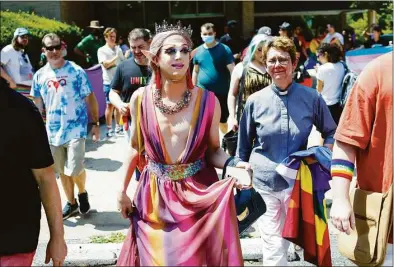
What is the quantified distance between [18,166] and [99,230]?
3.02 m

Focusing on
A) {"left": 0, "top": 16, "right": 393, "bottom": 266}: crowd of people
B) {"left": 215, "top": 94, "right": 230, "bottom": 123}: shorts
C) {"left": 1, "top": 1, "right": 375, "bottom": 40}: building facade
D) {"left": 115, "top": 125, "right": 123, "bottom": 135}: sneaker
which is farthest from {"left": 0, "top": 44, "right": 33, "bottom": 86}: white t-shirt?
{"left": 1, "top": 1, "right": 375, "bottom": 40}: building facade

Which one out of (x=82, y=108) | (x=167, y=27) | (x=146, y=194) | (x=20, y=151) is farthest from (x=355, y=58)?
(x=20, y=151)

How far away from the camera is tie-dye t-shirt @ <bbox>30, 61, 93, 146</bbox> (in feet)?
18.9

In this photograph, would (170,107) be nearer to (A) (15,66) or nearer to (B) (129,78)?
(B) (129,78)

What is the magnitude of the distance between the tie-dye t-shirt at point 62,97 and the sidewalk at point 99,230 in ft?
2.58

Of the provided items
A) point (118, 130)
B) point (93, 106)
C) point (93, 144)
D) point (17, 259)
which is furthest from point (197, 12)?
point (17, 259)

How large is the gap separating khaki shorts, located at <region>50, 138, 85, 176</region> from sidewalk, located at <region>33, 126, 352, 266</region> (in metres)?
0.48

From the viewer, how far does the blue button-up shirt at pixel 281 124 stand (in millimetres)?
3979

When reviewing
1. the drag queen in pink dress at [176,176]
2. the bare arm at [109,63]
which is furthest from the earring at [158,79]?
the bare arm at [109,63]

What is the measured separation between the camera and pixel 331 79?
6.73 metres

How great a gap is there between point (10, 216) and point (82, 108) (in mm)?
3321

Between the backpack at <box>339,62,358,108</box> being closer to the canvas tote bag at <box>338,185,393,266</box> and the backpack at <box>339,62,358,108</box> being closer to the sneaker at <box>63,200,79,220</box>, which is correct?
the sneaker at <box>63,200,79,220</box>

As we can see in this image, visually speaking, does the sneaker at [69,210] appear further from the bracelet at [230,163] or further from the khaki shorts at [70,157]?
the bracelet at [230,163]

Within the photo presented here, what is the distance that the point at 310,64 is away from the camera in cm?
1454
